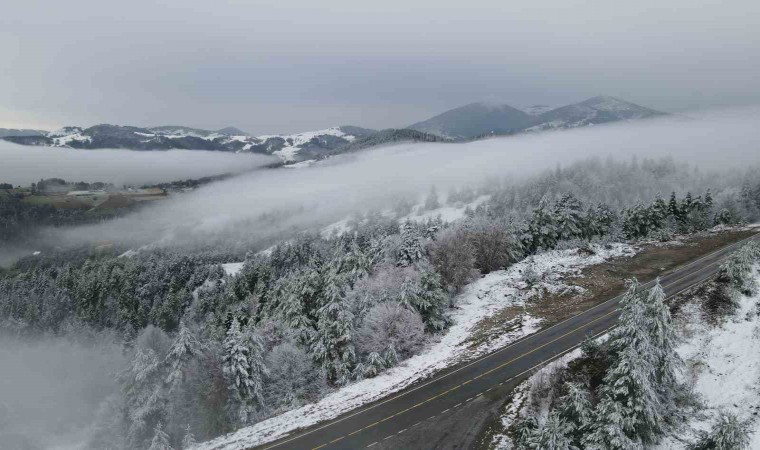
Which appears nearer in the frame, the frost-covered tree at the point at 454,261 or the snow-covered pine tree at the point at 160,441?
the snow-covered pine tree at the point at 160,441

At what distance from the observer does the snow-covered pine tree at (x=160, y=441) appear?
31.8 m

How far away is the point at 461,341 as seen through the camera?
4503 centimetres

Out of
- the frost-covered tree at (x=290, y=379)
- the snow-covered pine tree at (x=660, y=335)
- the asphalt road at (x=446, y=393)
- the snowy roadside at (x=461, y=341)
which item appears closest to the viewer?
the snow-covered pine tree at (x=660, y=335)

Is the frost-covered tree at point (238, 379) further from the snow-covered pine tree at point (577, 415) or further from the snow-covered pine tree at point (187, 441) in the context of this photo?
the snow-covered pine tree at point (577, 415)

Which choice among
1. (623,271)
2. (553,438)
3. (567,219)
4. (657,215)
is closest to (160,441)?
(553,438)

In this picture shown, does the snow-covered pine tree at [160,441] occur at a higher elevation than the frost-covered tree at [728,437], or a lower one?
lower

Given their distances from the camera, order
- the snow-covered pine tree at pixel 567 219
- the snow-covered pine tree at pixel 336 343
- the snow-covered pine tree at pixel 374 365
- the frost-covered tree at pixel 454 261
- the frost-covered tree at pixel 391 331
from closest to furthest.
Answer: the snow-covered pine tree at pixel 374 365, the snow-covered pine tree at pixel 336 343, the frost-covered tree at pixel 391 331, the frost-covered tree at pixel 454 261, the snow-covered pine tree at pixel 567 219

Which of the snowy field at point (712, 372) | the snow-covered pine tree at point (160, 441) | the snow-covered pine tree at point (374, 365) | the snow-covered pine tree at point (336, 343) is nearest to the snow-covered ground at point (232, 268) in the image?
the snow-covered pine tree at point (336, 343)

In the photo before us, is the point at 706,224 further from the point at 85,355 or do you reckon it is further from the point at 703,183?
the point at 85,355

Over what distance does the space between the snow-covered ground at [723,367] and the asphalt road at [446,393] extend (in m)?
8.34

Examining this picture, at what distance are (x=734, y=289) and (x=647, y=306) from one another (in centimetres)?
2118

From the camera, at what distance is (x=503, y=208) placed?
17038 cm

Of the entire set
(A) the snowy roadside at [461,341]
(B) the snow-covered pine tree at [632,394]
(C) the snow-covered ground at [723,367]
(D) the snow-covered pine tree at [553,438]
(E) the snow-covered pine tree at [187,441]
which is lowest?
(E) the snow-covered pine tree at [187,441]

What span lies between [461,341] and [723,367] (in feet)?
73.4
